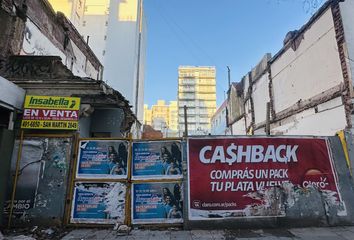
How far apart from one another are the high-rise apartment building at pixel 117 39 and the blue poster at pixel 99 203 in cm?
2893

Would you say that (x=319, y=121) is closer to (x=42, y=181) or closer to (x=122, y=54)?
(x=42, y=181)

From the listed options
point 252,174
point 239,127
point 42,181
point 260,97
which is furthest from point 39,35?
point 239,127

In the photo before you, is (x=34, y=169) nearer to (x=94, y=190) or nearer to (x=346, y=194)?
(x=94, y=190)

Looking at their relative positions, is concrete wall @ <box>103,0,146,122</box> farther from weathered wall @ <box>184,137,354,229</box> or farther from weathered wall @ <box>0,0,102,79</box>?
weathered wall @ <box>184,137,354,229</box>

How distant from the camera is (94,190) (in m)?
6.04

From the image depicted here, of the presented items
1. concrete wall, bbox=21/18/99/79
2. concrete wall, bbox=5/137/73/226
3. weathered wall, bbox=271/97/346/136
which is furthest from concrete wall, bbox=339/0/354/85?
concrete wall, bbox=21/18/99/79

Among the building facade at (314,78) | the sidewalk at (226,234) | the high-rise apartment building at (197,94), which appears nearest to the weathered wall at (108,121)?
the sidewalk at (226,234)

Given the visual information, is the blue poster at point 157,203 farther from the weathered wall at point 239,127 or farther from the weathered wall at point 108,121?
the weathered wall at point 239,127

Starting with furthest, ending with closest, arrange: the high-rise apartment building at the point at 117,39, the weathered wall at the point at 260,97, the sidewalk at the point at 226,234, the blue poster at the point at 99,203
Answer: the high-rise apartment building at the point at 117,39 < the weathered wall at the point at 260,97 < the blue poster at the point at 99,203 < the sidewalk at the point at 226,234

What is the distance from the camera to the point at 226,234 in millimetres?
5473

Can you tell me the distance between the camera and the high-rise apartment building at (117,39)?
3369 centimetres

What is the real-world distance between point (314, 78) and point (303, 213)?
30.2ft

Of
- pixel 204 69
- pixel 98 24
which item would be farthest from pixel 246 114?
pixel 204 69

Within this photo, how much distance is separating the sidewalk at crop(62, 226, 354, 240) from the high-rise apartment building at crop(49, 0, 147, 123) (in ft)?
97.5
